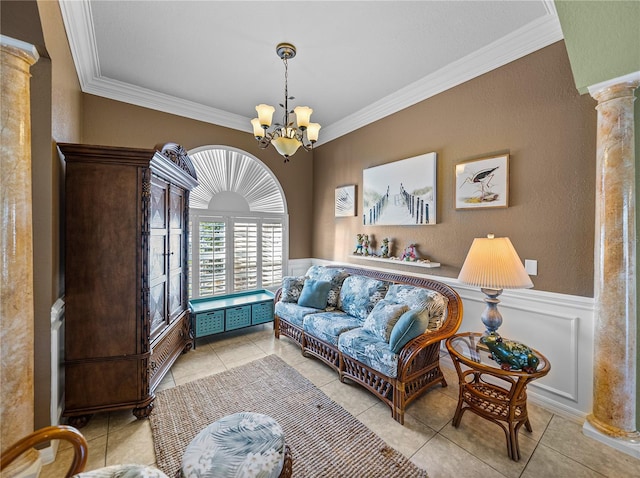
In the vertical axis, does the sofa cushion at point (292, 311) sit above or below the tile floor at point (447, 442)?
above

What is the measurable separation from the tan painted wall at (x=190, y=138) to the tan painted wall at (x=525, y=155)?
6.42ft

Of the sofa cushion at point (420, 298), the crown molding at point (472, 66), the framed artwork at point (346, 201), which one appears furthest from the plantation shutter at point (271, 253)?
the sofa cushion at point (420, 298)

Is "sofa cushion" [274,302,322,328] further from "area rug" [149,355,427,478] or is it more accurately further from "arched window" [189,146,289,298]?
"arched window" [189,146,289,298]

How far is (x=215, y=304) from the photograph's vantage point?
148 inches

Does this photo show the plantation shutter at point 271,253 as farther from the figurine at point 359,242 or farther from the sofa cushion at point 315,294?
the figurine at point 359,242

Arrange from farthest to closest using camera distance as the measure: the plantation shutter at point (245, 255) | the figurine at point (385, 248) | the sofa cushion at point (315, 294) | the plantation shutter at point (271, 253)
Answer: the plantation shutter at point (271, 253) < the plantation shutter at point (245, 255) < the figurine at point (385, 248) < the sofa cushion at point (315, 294)

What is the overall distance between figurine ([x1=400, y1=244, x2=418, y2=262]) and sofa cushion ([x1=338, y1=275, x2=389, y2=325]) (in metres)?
0.40

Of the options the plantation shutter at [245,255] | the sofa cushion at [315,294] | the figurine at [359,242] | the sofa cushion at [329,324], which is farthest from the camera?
the plantation shutter at [245,255]

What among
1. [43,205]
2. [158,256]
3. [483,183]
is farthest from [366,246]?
[43,205]

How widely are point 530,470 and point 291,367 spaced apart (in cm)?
206

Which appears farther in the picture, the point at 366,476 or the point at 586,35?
the point at 586,35

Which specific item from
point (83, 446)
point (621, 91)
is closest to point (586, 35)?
point (621, 91)

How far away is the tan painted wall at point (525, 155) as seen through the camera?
7.06 feet

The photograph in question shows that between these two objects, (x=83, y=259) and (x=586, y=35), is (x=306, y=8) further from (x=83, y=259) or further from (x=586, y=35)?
(x=83, y=259)
